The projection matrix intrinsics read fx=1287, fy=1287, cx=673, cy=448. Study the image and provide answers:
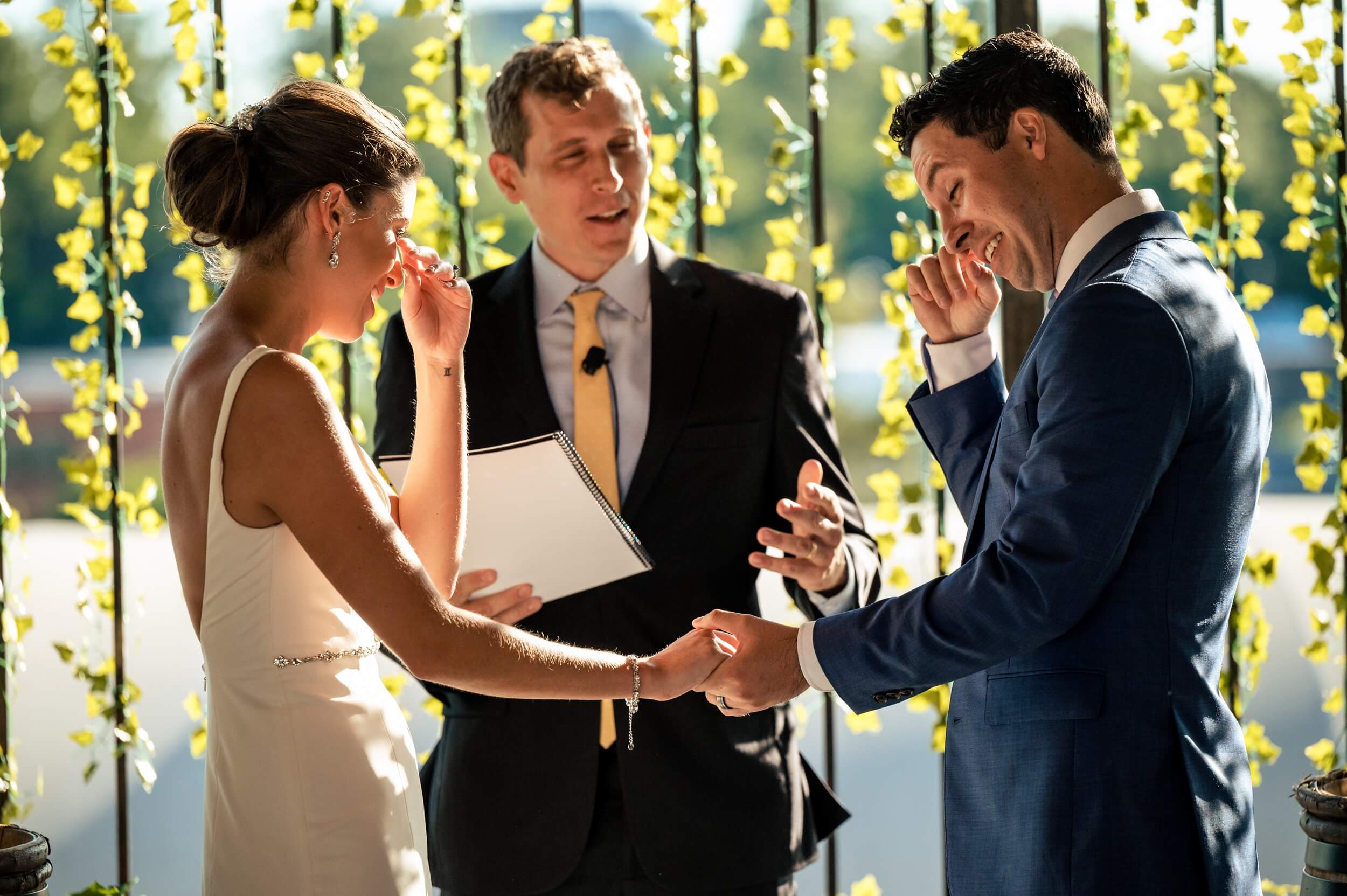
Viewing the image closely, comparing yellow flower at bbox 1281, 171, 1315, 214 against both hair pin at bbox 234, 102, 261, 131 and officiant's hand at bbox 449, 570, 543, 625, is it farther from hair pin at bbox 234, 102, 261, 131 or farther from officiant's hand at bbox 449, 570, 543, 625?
hair pin at bbox 234, 102, 261, 131

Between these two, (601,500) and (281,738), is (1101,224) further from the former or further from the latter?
(281,738)

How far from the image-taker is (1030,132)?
68.0 inches

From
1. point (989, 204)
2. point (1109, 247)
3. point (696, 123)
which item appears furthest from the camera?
point (696, 123)

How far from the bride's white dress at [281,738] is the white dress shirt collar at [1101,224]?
1.04m

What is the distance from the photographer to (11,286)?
10.8 feet

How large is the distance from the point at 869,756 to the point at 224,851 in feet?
16.7

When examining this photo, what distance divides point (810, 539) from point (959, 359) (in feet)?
1.21

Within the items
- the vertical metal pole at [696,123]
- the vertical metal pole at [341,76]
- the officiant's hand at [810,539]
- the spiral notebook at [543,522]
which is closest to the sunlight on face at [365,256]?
the spiral notebook at [543,522]

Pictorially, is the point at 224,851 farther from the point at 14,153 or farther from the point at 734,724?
the point at 14,153

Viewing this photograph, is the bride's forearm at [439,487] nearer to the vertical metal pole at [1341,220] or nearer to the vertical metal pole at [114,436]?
the vertical metal pole at [114,436]

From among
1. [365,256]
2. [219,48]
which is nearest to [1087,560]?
[365,256]

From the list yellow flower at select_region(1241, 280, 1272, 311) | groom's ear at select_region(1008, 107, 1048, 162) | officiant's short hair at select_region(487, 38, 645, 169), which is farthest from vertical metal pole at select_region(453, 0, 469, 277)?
yellow flower at select_region(1241, 280, 1272, 311)

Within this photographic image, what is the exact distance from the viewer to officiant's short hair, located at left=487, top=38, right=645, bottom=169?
224 cm

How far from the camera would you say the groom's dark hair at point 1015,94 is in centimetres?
172
